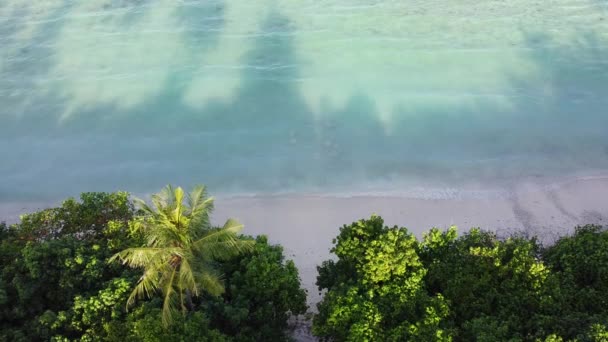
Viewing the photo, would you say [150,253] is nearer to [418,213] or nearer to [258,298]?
[258,298]

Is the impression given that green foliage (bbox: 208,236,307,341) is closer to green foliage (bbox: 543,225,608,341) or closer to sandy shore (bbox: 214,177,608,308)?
sandy shore (bbox: 214,177,608,308)

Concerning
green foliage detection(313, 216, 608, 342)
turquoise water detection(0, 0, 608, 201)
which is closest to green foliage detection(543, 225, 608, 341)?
green foliage detection(313, 216, 608, 342)

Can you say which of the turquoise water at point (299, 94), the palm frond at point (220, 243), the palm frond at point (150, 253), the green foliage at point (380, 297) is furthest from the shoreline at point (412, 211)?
the palm frond at point (150, 253)

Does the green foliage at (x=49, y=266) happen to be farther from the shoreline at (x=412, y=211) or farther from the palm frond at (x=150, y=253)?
the shoreline at (x=412, y=211)

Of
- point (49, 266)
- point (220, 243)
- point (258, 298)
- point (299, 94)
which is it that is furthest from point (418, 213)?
point (49, 266)

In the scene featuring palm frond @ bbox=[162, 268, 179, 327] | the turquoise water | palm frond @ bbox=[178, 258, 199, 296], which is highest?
palm frond @ bbox=[178, 258, 199, 296]

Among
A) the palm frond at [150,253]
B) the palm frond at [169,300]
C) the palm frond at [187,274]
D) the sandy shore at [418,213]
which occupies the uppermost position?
the palm frond at [150,253]
